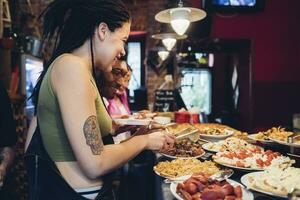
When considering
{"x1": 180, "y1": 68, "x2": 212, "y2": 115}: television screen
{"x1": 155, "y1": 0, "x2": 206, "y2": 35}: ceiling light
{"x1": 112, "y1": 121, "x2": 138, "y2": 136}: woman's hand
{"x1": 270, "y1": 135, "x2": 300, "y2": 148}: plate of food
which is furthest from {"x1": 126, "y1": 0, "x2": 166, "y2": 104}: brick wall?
{"x1": 270, "y1": 135, "x2": 300, "y2": 148}: plate of food

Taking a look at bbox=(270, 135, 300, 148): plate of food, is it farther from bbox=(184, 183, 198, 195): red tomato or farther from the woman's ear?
the woman's ear

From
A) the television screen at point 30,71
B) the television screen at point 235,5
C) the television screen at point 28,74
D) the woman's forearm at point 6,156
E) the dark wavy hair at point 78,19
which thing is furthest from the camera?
the television screen at point 235,5

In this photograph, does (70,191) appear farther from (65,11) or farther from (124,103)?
(124,103)

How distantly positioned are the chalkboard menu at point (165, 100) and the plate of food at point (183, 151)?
319cm

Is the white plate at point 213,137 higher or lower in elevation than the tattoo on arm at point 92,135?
lower

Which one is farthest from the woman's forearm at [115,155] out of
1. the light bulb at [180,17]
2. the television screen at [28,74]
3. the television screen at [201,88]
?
the television screen at [201,88]

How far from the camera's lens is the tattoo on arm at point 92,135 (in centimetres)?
124

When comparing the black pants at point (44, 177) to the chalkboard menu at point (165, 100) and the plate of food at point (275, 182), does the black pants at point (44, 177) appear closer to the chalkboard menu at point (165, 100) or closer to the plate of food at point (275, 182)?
the plate of food at point (275, 182)

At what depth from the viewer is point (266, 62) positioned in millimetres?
5520

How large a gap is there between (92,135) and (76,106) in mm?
131

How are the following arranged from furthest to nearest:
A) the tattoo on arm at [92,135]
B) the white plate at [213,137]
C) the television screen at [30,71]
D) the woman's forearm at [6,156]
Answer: the television screen at [30,71], the white plate at [213,137], the woman's forearm at [6,156], the tattoo on arm at [92,135]

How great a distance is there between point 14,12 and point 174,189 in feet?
17.1

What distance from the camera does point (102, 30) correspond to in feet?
4.59

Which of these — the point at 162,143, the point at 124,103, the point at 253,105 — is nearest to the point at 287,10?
the point at 253,105
